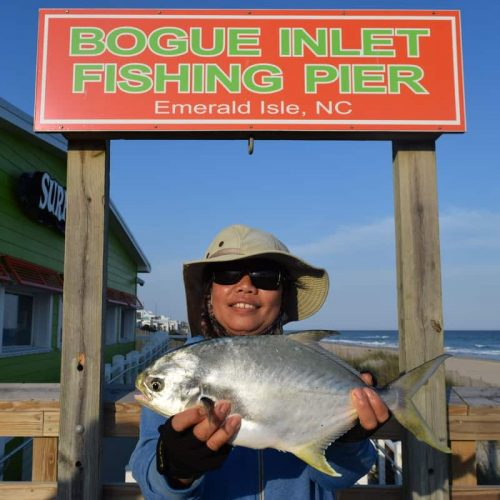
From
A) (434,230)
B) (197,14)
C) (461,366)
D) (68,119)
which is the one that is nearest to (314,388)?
(434,230)

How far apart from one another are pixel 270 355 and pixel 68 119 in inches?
70.1

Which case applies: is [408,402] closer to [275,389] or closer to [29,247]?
[275,389]

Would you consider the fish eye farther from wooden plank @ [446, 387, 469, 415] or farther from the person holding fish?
wooden plank @ [446, 387, 469, 415]

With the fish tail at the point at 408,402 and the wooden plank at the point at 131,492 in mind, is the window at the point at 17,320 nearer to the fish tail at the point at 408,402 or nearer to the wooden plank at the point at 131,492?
the wooden plank at the point at 131,492

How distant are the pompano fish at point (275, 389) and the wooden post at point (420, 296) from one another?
2.33ft

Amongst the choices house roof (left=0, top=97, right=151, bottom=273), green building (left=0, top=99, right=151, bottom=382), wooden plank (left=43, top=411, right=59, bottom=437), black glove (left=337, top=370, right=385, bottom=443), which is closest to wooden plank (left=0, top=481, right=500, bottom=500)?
wooden plank (left=43, top=411, right=59, bottom=437)

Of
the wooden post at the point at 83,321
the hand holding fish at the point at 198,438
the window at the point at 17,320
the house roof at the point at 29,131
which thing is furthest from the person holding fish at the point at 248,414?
the window at the point at 17,320

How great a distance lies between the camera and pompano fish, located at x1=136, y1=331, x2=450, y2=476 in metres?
1.92

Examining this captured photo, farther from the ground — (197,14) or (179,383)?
(197,14)

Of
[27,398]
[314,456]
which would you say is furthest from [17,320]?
[314,456]

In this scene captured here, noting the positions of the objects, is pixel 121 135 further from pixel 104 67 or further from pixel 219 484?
pixel 219 484

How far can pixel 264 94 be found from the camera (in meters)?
2.85

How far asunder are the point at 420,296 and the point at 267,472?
1302 mm

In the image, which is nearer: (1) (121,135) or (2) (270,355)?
(2) (270,355)
